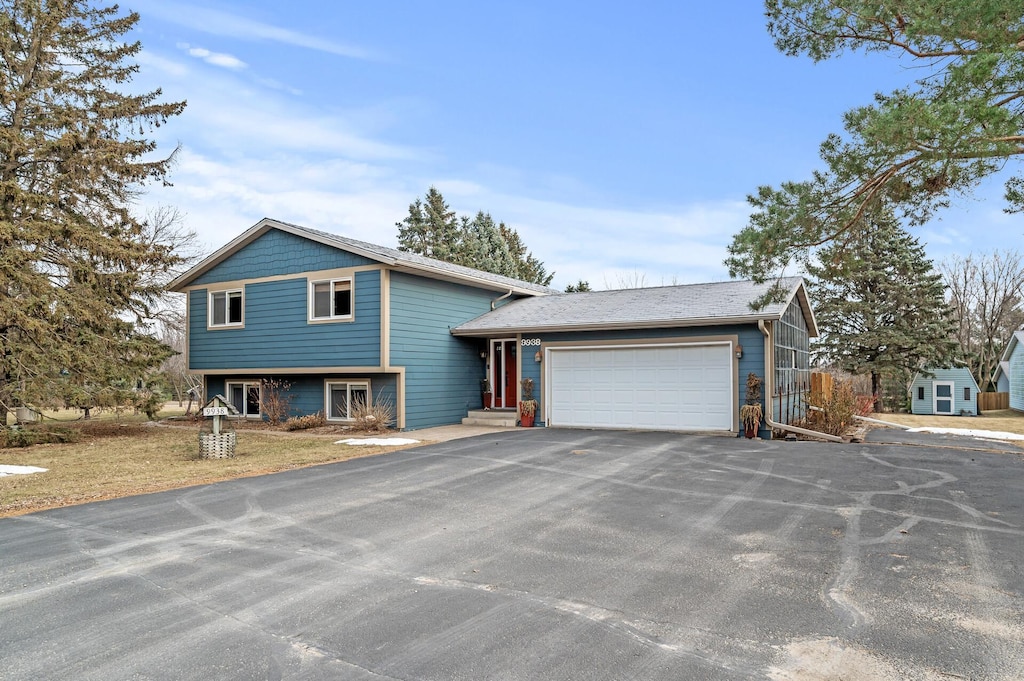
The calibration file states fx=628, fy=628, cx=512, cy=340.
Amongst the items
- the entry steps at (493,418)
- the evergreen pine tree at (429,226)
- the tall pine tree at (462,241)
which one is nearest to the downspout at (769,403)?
the entry steps at (493,418)

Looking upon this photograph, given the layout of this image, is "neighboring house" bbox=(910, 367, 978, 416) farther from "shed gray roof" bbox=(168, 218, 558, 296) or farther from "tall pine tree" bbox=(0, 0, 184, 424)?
"tall pine tree" bbox=(0, 0, 184, 424)

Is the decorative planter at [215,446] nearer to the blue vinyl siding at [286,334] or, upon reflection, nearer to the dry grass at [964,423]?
the blue vinyl siding at [286,334]

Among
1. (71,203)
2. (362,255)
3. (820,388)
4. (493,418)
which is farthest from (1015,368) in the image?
(71,203)

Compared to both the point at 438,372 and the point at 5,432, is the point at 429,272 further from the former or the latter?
the point at 5,432

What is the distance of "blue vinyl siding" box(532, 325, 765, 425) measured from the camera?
1334cm

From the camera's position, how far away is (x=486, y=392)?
58.8ft

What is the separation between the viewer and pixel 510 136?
72.2 feet

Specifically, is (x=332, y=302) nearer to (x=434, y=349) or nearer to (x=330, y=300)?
(x=330, y=300)

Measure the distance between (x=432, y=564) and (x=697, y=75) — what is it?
14628 millimetres

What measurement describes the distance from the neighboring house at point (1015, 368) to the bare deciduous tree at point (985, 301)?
1557 mm

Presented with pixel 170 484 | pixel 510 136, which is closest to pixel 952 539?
pixel 170 484

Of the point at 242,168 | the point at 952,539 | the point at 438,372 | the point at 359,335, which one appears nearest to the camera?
the point at 952,539

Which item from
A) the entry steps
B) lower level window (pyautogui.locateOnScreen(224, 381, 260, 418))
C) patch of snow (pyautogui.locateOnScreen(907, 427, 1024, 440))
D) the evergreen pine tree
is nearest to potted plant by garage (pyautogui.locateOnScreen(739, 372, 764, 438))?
the entry steps

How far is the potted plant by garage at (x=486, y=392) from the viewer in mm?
17812
